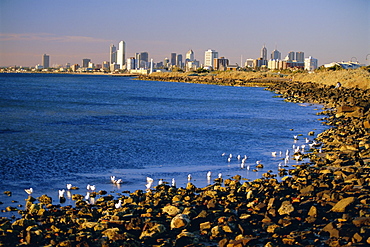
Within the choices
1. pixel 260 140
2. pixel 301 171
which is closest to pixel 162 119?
pixel 260 140

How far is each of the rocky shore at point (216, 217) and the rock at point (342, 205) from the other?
0.7 inches

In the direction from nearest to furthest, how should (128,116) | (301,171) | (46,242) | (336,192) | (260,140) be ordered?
(46,242) < (336,192) < (301,171) < (260,140) < (128,116)

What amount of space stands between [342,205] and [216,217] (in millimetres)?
2478

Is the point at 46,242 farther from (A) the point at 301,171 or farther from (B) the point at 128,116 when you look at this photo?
(B) the point at 128,116

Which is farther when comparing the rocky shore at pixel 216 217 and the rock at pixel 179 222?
the rock at pixel 179 222

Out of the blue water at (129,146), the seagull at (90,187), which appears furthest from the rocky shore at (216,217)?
the blue water at (129,146)

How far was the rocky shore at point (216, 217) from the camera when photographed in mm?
7527

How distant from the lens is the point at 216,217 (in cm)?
847

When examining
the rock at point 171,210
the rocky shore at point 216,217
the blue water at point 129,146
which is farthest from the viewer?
the blue water at point 129,146

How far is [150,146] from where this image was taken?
59.9 ft

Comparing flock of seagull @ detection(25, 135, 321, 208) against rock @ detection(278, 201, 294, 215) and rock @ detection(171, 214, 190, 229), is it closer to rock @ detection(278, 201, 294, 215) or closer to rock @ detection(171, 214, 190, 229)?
rock @ detection(171, 214, 190, 229)

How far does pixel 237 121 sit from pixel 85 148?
41.6ft

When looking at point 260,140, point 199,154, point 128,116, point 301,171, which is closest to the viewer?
point 301,171

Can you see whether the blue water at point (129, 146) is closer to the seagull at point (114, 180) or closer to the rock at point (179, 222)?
the seagull at point (114, 180)
